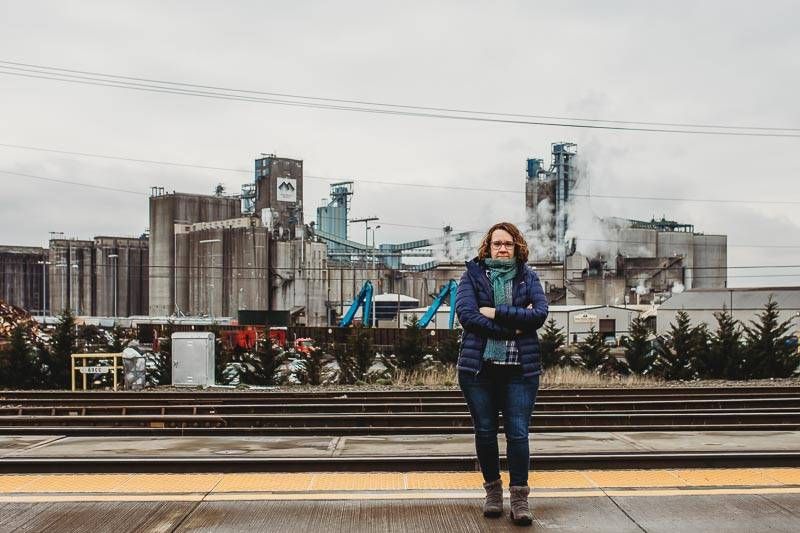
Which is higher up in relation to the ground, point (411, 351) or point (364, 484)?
point (364, 484)

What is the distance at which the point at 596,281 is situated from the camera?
3890 inches

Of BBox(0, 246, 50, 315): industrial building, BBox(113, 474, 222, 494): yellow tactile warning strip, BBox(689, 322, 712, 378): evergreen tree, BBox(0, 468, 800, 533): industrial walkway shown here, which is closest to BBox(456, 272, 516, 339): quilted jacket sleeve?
BBox(0, 468, 800, 533): industrial walkway

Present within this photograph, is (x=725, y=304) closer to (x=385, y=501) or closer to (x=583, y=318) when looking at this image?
(x=583, y=318)

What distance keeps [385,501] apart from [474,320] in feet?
5.16

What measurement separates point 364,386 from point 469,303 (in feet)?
53.8

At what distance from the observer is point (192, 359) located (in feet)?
67.9

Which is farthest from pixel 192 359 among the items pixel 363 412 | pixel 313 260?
pixel 313 260

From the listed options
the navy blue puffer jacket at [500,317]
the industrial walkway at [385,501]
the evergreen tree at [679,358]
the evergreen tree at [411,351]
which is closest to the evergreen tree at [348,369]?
the evergreen tree at [411,351]

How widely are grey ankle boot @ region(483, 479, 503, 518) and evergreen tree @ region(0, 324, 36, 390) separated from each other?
19.7 meters

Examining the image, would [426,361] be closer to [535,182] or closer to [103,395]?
[103,395]

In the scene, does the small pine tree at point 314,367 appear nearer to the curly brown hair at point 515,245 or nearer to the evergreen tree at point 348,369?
the evergreen tree at point 348,369

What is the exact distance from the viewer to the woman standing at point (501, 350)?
17.6 feet

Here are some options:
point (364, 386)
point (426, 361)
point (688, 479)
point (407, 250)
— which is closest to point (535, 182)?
point (407, 250)

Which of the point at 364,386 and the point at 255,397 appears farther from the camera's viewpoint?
the point at 364,386
